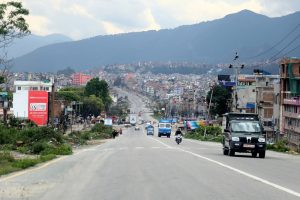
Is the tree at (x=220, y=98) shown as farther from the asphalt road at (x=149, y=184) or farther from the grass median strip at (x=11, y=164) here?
the asphalt road at (x=149, y=184)

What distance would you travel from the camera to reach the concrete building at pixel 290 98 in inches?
3657

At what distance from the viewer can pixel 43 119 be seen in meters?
120

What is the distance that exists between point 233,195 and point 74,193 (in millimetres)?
3668

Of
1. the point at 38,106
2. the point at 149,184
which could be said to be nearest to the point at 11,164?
the point at 149,184

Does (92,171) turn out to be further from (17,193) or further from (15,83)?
(15,83)

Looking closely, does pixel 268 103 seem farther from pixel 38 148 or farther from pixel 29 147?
pixel 38 148

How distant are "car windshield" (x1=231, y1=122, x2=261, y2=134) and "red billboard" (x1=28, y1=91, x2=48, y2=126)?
3478 inches

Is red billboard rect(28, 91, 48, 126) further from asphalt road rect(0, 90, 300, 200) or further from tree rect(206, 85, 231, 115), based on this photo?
asphalt road rect(0, 90, 300, 200)

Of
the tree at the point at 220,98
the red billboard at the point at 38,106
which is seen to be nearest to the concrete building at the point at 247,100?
the tree at the point at 220,98

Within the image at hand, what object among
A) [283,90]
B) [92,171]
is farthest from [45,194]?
[283,90]

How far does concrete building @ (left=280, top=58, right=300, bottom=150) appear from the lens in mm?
92881

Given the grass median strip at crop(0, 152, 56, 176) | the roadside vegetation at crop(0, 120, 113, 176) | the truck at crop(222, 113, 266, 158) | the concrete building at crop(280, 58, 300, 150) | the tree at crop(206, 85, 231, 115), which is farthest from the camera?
the tree at crop(206, 85, 231, 115)

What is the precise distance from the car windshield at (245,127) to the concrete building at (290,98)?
2287 inches

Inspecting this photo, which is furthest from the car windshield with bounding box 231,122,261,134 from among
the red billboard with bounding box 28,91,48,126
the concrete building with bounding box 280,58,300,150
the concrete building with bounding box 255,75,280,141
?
the red billboard with bounding box 28,91,48,126
